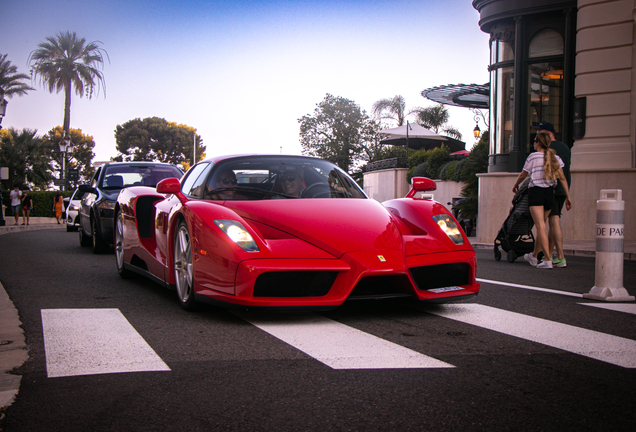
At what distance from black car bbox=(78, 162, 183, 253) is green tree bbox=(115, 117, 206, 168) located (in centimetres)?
7426

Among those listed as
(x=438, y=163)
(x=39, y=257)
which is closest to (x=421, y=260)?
(x=39, y=257)

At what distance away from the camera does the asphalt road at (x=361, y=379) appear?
243cm

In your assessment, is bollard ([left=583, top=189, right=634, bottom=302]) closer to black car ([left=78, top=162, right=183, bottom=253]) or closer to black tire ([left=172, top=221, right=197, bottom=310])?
black tire ([left=172, top=221, right=197, bottom=310])

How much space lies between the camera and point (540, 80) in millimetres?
17297

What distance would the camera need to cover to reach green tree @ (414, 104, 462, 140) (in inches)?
1937

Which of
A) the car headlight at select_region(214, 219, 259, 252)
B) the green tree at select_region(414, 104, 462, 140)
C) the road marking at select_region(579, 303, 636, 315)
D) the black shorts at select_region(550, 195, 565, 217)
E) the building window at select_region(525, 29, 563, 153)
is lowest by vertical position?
the road marking at select_region(579, 303, 636, 315)

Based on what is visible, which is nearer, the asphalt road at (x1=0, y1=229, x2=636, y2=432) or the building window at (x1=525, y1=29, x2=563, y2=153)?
the asphalt road at (x1=0, y1=229, x2=636, y2=432)

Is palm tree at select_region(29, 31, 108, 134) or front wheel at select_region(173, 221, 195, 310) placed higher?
palm tree at select_region(29, 31, 108, 134)

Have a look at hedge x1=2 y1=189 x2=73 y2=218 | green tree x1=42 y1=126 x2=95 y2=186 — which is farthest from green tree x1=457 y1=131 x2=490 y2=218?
green tree x1=42 y1=126 x2=95 y2=186

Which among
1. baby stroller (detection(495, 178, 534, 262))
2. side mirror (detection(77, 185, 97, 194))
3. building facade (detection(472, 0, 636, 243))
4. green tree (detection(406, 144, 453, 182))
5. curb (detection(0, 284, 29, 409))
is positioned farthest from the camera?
green tree (detection(406, 144, 453, 182))

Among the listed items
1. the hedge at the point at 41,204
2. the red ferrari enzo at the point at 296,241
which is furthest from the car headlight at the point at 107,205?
the hedge at the point at 41,204

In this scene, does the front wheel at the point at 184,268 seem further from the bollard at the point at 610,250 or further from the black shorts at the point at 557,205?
the black shorts at the point at 557,205

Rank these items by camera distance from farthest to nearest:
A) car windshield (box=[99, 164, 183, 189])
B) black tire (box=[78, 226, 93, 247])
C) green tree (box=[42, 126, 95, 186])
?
green tree (box=[42, 126, 95, 186]) < black tire (box=[78, 226, 93, 247]) < car windshield (box=[99, 164, 183, 189])

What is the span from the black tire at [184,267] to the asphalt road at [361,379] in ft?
0.41
